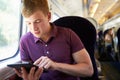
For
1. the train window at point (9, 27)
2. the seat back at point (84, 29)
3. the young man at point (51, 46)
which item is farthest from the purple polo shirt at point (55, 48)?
the train window at point (9, 27)

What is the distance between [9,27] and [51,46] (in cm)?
102

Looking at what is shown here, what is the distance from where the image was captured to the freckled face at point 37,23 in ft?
4.34

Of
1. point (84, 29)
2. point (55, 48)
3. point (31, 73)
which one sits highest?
point (84, 29)

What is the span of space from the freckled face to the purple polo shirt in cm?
9

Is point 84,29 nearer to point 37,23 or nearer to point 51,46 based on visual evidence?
point 51,46

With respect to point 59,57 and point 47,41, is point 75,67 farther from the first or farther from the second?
point 47,41

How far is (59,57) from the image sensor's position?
142cm

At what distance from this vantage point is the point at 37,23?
134cm

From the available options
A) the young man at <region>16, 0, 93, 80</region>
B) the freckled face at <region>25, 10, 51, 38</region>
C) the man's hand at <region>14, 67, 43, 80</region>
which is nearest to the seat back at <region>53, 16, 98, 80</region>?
the young man at <region>16, 0, 93, 80</region>

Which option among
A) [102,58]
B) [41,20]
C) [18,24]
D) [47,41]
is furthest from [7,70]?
[102,58]

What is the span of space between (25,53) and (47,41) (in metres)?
0.18

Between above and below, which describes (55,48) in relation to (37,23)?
below

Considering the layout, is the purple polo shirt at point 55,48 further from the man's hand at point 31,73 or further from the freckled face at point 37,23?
the man's hand at point 31,73

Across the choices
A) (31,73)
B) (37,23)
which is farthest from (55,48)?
(31,73)
